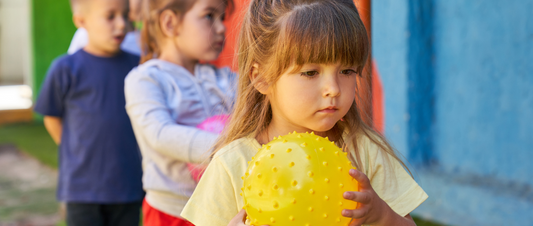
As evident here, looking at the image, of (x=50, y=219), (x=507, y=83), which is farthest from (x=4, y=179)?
(x=507, y=83)

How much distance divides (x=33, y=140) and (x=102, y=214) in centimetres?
771

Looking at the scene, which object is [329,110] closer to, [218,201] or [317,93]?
[317,93]

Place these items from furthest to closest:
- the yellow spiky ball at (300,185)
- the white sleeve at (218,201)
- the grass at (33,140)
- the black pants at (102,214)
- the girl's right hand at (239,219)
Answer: the grass at (33,140) → the black pants at (102,214) → the white sleeve at (218,201) → the girl's right hand at (239,219) → the yellow spiky ball at (300,185)

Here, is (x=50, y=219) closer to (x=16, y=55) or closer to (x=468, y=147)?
(x=468, y=147)

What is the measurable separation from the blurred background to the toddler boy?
832 millimetres

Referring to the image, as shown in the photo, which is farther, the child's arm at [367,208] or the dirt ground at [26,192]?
the dirt ground at [26,192]

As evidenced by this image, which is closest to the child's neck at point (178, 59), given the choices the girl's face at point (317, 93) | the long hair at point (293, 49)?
the long hair at point (293, 49)

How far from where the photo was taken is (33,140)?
33.1ft

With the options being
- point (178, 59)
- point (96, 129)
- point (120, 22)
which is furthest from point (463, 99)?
point (96, 129)

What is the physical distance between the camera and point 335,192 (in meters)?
1.29

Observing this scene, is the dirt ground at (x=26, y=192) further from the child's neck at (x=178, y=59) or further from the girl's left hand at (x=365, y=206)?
the girl's left hand at (x=365, y=206)

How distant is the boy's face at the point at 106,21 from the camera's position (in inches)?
129

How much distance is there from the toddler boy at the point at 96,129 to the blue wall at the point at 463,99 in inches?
92.8

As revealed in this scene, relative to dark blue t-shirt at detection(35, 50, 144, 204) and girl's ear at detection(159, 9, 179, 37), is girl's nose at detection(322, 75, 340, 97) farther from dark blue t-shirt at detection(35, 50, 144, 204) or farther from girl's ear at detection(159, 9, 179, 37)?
dark blue t-shirt at detection(35, 50, 144, 204)
